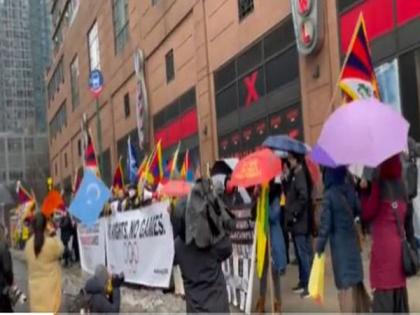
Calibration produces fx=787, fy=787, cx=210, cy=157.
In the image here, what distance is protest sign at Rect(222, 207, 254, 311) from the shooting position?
29.6 ft

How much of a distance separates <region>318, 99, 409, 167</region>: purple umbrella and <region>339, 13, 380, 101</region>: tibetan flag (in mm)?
1936

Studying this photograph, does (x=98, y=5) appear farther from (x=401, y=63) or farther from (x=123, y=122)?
(x=401, y=63)

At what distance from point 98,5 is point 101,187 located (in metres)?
30.9

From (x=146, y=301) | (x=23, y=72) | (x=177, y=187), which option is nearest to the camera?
(x=177, y=187)

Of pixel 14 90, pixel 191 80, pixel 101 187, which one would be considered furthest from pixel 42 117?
pixel 101 187

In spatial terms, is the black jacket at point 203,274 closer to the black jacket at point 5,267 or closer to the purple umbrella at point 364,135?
the purple umbrella at point 364,135

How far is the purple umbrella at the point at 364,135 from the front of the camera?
5508 millimetres

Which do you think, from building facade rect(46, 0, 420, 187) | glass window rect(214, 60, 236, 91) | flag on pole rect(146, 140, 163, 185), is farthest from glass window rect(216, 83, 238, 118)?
flag on pole rect(146, 140, 163, 185)

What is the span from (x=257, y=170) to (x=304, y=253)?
2.15 m

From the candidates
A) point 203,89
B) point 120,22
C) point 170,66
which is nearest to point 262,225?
point 203,89

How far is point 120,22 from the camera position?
36.9 metres

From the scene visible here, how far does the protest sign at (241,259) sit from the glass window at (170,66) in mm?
18716

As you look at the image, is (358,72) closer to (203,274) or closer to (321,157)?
(321,157)

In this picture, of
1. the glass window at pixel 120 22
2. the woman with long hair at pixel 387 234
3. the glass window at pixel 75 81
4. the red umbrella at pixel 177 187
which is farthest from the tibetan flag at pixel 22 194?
the glass window at pixel 75 81
